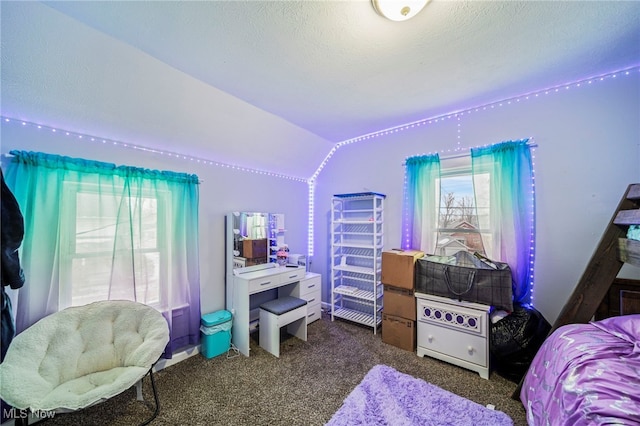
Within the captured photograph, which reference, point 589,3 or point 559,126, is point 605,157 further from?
point 589,3

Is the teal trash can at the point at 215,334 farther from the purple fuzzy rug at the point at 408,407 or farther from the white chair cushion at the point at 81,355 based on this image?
the purple fuzzy rug at the point at 408,407

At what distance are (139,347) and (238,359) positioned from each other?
0.97 meters

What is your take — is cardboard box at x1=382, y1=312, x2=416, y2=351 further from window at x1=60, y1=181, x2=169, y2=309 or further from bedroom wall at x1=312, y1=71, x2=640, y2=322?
window at x1=60, y1=181, x2=169, y2=309

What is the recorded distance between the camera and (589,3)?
4.26 feet

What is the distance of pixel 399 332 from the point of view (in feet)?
8.48

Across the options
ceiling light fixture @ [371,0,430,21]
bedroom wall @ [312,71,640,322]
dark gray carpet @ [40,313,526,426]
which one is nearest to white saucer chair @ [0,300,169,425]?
dark gray carpet @ [40,313,526,426]

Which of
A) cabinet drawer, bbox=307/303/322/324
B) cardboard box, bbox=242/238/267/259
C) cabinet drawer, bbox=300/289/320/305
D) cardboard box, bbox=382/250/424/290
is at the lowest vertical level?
cabinet drawer, bbox=307/303/322/324

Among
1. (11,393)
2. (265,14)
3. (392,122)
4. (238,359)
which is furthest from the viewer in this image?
(392,122)

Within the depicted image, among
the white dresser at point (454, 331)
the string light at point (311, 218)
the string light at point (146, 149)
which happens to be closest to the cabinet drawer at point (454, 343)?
the white dresser at point (454, 331)

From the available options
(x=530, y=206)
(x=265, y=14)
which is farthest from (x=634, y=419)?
(x=265, y=14)

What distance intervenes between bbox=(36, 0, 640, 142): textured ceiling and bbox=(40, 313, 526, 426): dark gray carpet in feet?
8.29

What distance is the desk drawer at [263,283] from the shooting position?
2.52m

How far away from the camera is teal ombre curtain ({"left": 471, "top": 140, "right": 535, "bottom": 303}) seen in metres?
2.22

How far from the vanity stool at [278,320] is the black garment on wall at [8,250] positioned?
5.73 ft
